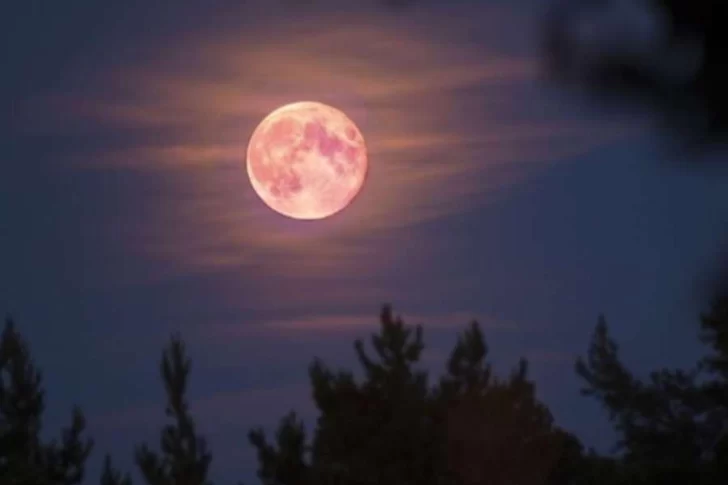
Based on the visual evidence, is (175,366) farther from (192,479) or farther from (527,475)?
(527,475)

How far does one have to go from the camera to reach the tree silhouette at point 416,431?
20922 millimetres

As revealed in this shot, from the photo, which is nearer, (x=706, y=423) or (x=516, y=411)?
(x=516, y=411)

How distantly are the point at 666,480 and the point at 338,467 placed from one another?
483 centimetres

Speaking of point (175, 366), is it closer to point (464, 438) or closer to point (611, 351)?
point (464, 438)

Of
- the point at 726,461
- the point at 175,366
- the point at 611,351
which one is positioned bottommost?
the point at 726,461

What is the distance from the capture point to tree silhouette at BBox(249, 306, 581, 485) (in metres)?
20.9

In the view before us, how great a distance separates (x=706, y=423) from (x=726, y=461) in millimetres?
5946

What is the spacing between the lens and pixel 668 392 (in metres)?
28.6

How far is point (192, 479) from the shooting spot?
Result: 2272cm

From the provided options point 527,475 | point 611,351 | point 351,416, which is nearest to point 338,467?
point 351,416

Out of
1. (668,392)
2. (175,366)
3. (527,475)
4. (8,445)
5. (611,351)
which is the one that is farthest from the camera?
(611,351)

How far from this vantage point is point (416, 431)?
21406 millimetres

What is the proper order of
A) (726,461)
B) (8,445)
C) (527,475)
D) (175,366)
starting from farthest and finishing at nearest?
(8,445) < (175,366) < (527,475) < (726,461)

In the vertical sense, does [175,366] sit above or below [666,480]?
above
